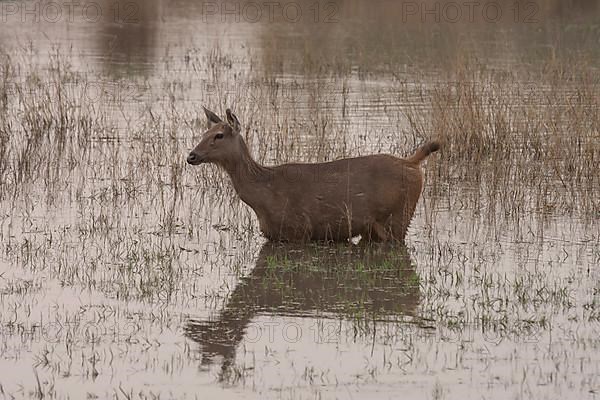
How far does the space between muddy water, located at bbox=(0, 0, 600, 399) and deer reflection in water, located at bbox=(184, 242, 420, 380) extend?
24mm

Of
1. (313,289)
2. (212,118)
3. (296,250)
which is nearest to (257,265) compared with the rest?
(296,250)

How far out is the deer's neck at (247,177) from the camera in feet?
35.2

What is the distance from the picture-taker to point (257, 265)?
10.1 metres

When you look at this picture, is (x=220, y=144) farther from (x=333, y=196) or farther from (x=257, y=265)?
(x=257, y=265)

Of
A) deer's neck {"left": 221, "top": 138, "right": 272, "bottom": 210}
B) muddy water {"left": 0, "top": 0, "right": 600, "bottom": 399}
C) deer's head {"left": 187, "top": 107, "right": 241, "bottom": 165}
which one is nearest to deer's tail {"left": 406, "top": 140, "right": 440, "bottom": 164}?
muddy water {"left": 0, "top": 0, "right": 600, "bottom": 399}

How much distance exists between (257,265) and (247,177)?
103 cm

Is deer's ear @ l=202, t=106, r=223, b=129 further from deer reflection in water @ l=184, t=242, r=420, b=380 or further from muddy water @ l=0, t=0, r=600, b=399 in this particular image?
deer reflection in water @ l=184, t=242, r=420, b=380

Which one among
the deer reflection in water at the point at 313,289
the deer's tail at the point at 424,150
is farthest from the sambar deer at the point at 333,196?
the deer reflection in water at the point at 313,289

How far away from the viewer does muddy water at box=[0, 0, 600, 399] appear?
7.48m

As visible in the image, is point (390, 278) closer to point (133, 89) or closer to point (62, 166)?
point (62, 166)

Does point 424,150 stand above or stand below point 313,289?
above

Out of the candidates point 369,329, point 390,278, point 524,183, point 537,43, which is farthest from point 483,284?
point 537,43

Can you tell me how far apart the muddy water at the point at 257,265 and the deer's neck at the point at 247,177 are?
41 centimetres

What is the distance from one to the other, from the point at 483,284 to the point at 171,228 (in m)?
3.07
